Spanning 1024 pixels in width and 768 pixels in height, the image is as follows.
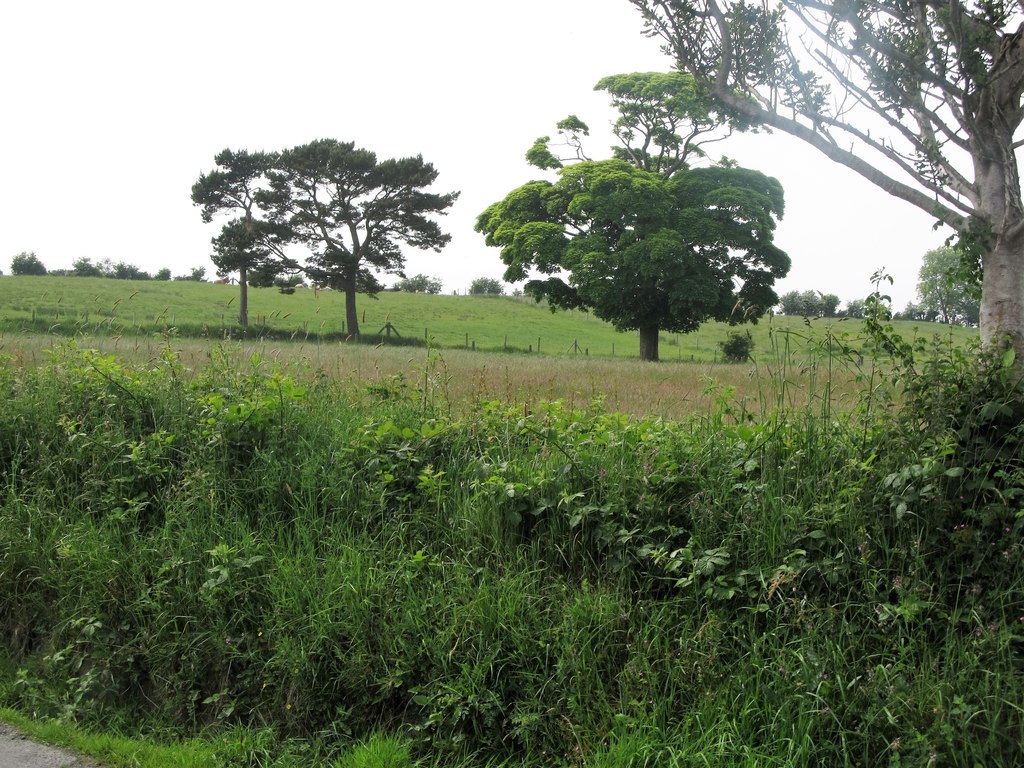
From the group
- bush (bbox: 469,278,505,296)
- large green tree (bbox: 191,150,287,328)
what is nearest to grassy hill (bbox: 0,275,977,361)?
large green tree (bbox: 191,150,287,328)

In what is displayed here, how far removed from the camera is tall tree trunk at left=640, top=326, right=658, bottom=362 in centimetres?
3741

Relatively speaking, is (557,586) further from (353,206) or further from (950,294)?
(353,206)

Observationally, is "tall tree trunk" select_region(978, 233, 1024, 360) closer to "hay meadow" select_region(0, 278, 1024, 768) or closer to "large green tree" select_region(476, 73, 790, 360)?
"hay meadow" select_region(0, 278, 1024, 768)

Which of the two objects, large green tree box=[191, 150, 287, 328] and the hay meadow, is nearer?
the hay meadow

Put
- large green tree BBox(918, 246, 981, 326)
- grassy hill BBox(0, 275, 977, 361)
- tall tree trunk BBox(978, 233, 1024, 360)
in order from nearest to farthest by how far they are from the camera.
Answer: tall tree trunk BBox(978, 233, 1024, 360)
large green tree BBox(918, 246, 981, 326)
grassy hill BBox(0, 275, 977, 361)

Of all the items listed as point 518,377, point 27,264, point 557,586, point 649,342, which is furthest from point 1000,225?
point 27,264

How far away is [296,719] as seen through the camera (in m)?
3.90

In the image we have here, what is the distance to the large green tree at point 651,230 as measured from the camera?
34.6 meters

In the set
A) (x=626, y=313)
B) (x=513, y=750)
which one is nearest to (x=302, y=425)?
(x=513, y=750)

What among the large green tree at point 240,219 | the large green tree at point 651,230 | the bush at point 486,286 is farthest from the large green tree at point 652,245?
the bush at point 486,286

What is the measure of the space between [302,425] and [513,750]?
10.8ft

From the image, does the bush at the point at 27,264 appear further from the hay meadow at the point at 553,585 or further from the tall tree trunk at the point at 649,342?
the hay meadow at the point at 553,585

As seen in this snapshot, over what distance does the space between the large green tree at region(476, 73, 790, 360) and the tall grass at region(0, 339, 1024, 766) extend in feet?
96.0

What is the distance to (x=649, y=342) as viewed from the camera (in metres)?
37.7
